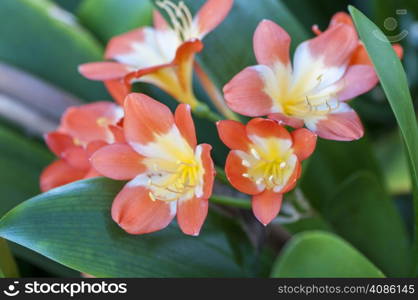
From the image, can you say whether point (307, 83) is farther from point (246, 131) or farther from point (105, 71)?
→ point (105, 71)

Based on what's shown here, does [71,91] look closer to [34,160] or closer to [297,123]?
[34,160]

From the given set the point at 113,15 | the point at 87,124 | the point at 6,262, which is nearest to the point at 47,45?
the point at 113,15

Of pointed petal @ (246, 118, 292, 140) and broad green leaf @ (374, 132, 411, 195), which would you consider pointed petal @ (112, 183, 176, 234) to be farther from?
broad green leaf @ (374, 132, 411, 195)

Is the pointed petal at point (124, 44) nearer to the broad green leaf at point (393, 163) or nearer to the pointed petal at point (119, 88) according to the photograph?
the pointed petal at point (119, 88)

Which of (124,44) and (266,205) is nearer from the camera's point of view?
(266,205)

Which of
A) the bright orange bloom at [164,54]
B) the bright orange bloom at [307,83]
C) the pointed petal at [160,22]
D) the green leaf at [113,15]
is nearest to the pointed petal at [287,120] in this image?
the bright orange bloom at [307,83]

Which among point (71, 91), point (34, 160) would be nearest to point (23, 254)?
point (34, 160)
